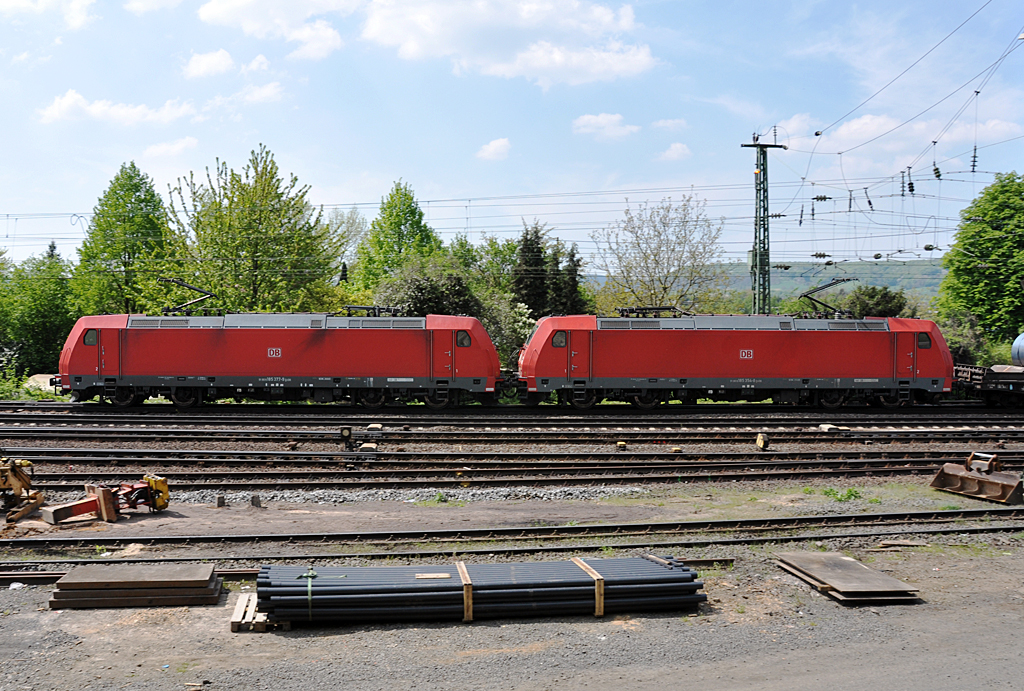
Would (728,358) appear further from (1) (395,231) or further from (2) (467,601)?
(1) (395,231)

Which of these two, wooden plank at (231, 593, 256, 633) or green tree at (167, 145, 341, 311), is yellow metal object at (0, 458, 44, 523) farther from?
green tree at (167, 145, 341, 311)

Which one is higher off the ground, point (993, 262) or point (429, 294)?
point (993, 262)

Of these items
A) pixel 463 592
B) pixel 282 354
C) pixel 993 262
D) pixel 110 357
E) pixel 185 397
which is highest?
pixel 993 262

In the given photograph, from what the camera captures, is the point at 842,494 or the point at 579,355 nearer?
the point at 842,494

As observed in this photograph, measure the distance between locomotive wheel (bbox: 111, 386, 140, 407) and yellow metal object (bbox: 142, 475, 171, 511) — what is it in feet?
49.5

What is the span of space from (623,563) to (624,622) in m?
1.02

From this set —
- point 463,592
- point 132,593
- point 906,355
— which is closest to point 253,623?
point 132,593

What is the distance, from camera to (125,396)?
A: 83.6ft

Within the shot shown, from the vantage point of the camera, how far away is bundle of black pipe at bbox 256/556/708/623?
7258 millimetres

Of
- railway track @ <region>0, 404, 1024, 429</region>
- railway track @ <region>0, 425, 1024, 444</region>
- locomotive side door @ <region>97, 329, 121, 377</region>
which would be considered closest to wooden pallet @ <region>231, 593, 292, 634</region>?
railway track @ <region>0, 425, 1024, 444</region>

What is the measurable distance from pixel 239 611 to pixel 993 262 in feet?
156

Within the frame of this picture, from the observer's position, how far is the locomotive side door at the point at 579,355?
2464cm

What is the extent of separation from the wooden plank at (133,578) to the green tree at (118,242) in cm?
4613

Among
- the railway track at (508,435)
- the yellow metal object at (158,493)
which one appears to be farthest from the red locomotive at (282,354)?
the yellow metal object at (158,493)
